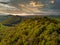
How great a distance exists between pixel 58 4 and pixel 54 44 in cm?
697

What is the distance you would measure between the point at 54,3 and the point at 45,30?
6119 millimetres

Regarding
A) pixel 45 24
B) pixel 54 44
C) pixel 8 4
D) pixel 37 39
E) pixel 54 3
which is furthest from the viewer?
pixel 8 4

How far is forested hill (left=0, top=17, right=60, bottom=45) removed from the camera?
3117 millimetres

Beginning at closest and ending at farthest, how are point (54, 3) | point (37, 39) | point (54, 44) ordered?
point (54, 44)
point (37, 39)
point (54, 3)

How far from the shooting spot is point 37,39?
3242 mm

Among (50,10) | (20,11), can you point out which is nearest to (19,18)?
(20,11)

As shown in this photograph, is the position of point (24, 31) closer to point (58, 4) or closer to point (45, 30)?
point (45, 30)

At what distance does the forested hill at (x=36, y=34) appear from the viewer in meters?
3.12

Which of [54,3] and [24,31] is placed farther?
[54,3]

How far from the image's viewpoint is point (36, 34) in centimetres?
336

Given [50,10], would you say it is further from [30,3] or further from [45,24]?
[45,24]

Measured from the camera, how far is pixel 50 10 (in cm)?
1005

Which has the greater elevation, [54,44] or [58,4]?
[58,4]

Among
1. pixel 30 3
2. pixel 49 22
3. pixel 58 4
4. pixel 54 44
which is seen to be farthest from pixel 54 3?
pixel 54 44
